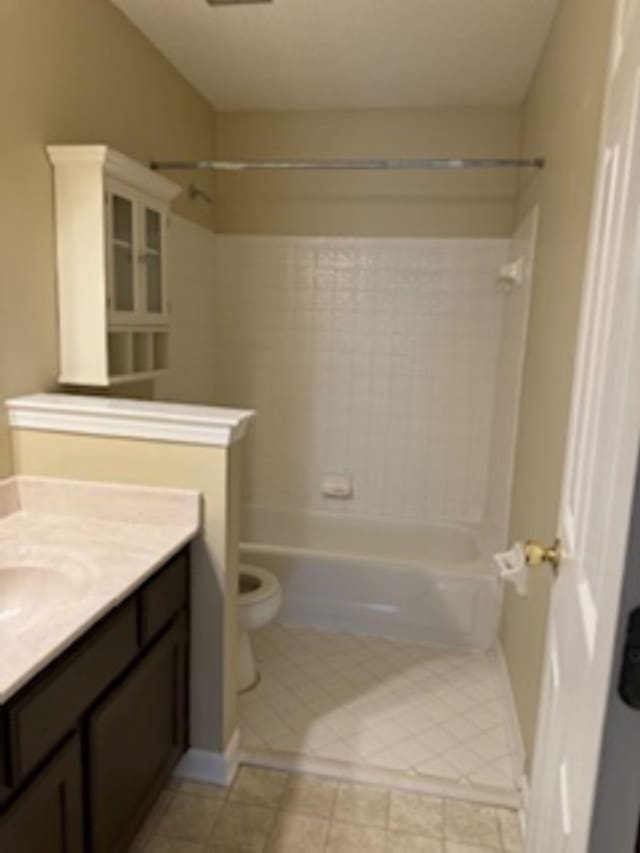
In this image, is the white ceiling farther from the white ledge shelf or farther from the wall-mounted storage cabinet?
the white ledge shelf

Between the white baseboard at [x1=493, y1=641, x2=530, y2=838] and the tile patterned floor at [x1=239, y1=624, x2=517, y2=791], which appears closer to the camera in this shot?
the white baseboard at [x1=493, y1=641, x2=530, y2=838]

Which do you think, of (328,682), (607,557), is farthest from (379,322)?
(607,557)

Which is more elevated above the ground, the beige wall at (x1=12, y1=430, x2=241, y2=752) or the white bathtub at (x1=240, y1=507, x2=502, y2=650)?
the beige wall at (x1=12, y1=430, x2=241, y2=752)

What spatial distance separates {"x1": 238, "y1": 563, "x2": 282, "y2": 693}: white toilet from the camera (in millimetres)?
2238

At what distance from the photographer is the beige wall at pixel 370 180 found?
306 centimetres

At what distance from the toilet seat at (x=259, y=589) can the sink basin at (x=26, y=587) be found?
3.00 feet

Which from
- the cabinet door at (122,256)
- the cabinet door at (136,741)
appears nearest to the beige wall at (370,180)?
the cabinet door at (122,256)

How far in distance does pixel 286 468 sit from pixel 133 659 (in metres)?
2.10

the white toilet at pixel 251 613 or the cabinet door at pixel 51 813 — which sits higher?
the cabinet door at pixel 51 813

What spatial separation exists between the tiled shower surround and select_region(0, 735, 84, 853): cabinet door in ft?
7.64

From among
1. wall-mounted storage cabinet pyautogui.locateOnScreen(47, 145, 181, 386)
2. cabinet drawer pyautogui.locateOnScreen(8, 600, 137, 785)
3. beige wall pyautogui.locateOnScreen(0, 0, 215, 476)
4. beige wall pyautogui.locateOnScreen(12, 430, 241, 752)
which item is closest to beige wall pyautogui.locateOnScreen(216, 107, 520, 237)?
beige wall pyautogui.locateOnScreen(0, 0, 215, 476)

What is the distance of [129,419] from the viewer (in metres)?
1.67

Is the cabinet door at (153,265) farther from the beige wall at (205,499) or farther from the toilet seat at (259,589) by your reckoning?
the toilet seat at (259,589)

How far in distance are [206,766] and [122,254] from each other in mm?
1661
